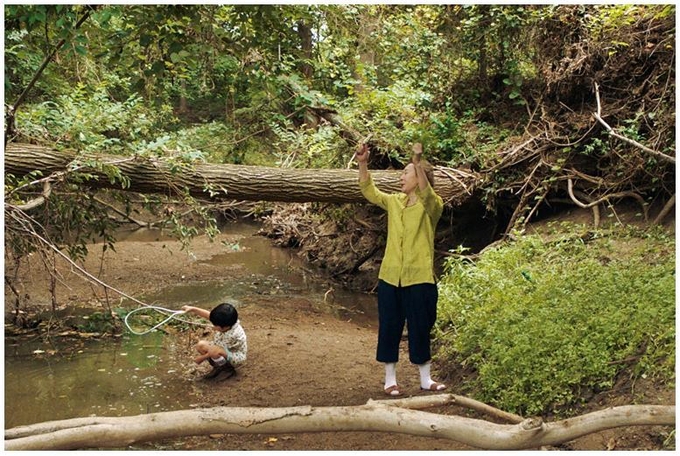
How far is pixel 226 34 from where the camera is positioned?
661 cm

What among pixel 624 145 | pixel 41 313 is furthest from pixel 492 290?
pixel 41 313

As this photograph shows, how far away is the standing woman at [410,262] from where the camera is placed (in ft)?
17.2

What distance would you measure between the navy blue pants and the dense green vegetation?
0.57m

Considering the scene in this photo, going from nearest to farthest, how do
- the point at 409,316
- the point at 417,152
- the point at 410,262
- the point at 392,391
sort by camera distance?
1. the point at 417,152
2. the point at 410,262
3. the point at 409,316
4. the point at 392,391

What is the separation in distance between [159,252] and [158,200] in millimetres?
5372

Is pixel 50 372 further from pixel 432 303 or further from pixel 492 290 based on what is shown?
pixel 492 290

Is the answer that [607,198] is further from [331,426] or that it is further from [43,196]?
[43,196]

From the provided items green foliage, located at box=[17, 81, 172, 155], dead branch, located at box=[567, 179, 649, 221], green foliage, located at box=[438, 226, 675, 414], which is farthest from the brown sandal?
dead branch, located at box=[567, 179, 649, 221]

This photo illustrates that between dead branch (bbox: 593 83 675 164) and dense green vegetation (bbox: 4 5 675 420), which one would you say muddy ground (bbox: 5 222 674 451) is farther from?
dead branch (bbox: 593 83 675 164)

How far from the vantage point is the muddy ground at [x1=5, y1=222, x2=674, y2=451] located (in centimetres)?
443

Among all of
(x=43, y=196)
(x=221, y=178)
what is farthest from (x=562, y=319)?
(x=43, y=196)

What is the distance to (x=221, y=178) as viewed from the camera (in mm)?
8469

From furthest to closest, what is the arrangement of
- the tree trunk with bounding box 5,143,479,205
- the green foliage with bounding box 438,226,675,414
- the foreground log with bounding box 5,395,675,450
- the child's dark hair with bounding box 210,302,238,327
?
1. the tree trunk with bounding box 5,143,479,205
2. the child's dark hair with bounding box 210,302,238,327
3. the green foliage with bounding box 438,226,675,414
4. the foreground log with bounding box 5,395,675,450

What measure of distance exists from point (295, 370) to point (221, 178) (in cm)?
304
